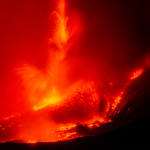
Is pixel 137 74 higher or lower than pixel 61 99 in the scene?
lower

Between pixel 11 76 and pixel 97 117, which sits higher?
pixel 11 76

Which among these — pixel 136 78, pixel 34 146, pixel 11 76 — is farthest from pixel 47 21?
pixel 34 146

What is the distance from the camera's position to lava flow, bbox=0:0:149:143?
340 cm

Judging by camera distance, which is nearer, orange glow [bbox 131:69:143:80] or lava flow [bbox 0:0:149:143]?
lava flow [bbox 0:0:149:143]

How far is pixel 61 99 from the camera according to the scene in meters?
4.09

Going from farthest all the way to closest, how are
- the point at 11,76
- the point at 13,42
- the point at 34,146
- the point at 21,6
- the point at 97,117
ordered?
the point at 21,6 < the point at 13,42 < the point at 11,76 < the point at 97,117 < the point at 34,146

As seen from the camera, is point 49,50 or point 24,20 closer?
point 49,50

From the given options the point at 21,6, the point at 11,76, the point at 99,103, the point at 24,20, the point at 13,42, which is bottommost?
the point at 99,103

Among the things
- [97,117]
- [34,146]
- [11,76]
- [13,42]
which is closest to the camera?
[34,146]

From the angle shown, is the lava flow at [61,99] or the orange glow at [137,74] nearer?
the lava flow at [61,99]

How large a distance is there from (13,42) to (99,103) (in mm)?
3435

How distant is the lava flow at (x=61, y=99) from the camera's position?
11.2 feet

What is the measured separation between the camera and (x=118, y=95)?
3.88 m

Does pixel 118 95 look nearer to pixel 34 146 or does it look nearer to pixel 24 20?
pixel 34 146
